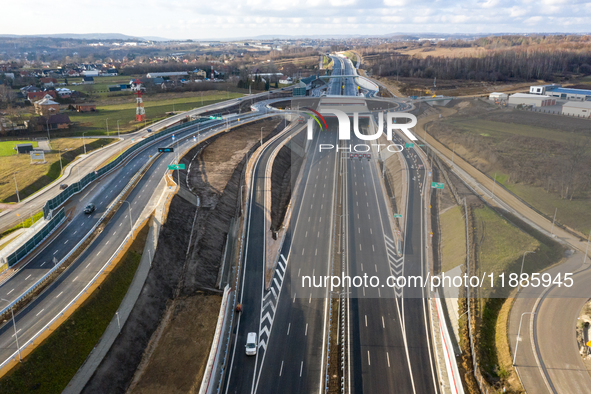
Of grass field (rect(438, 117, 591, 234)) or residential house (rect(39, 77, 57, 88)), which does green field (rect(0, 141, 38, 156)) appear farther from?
residential house (rect(39, 77, 57, 88))

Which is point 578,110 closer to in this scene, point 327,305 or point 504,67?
point 327,305

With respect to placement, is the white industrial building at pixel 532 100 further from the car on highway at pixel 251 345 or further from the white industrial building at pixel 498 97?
the car on highway at pixel 251 345

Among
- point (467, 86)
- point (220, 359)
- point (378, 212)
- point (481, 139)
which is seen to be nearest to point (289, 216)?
point (378, 212)

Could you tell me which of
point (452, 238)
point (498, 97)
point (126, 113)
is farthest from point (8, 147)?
point (498, 97)

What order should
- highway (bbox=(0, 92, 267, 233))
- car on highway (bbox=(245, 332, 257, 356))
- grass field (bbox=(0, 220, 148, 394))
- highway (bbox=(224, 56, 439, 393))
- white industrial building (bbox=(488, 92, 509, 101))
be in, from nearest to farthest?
grass field (bbox=(0, 220, 148, 394)) → highway (bbox=(224, 56, 439, 393)) → car on highway (bbox=(245, 332, 257, 356)) → highway (bbox=(0, 92, 267, 233)) → white industrial building (bbox=(488, 92, 509, 101))

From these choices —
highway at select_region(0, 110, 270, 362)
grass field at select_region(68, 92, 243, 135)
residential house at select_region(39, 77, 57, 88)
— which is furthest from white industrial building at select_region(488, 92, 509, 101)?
residential house at select_region(39, 77, 57, 88)

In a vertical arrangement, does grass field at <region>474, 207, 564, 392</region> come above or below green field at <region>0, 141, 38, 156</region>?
below
